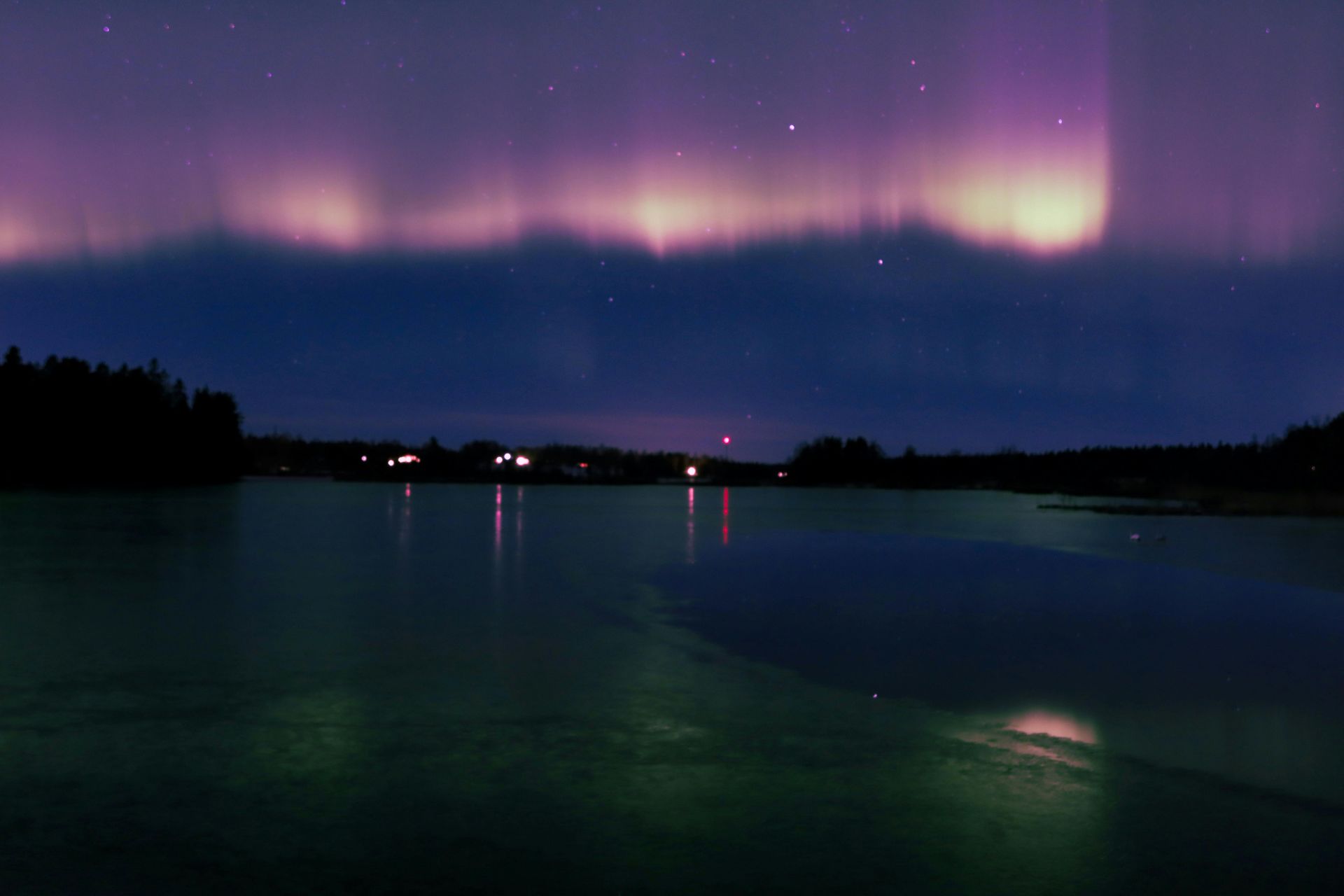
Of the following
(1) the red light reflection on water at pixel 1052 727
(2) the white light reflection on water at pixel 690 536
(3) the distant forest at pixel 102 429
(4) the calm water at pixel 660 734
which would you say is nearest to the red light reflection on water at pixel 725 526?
(2) the white light reflection on water at pixel 690 536

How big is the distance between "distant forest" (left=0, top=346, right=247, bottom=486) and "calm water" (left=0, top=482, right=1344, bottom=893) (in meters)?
88.9

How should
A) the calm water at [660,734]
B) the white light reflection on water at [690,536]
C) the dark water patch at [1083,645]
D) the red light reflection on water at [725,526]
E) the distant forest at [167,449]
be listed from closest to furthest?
1. the calm water at [660,734]
2. the dark water patch at [1083,645]
3. the white light reflection on water at [690,536]
4. the red light reflection on water at [725,526]
5. the distant forest at [167,449]

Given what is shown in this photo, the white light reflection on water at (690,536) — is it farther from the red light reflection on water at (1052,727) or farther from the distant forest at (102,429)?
the distant forest at (102,429)

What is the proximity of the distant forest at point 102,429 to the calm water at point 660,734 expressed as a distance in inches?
3498

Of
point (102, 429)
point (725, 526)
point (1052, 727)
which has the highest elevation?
point (102, 429)

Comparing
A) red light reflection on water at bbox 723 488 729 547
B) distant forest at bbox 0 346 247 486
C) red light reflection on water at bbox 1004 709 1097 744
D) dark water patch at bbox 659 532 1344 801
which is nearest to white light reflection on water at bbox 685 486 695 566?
red light reflection on water at bbox 723 488 729 547

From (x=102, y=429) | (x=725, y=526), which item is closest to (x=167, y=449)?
(x=102, y=429)

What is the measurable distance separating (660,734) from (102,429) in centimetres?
11462

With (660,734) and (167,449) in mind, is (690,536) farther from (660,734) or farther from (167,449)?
(167,449)

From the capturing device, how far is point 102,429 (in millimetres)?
105938

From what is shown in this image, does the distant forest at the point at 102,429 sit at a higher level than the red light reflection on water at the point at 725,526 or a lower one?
higher

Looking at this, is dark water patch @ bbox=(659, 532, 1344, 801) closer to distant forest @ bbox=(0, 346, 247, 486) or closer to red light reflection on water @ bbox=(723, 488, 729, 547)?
red light reflection on water @ bbox=(723, 488, 729, 547)

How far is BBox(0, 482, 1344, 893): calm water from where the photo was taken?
17.3ft

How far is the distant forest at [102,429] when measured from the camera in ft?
310
